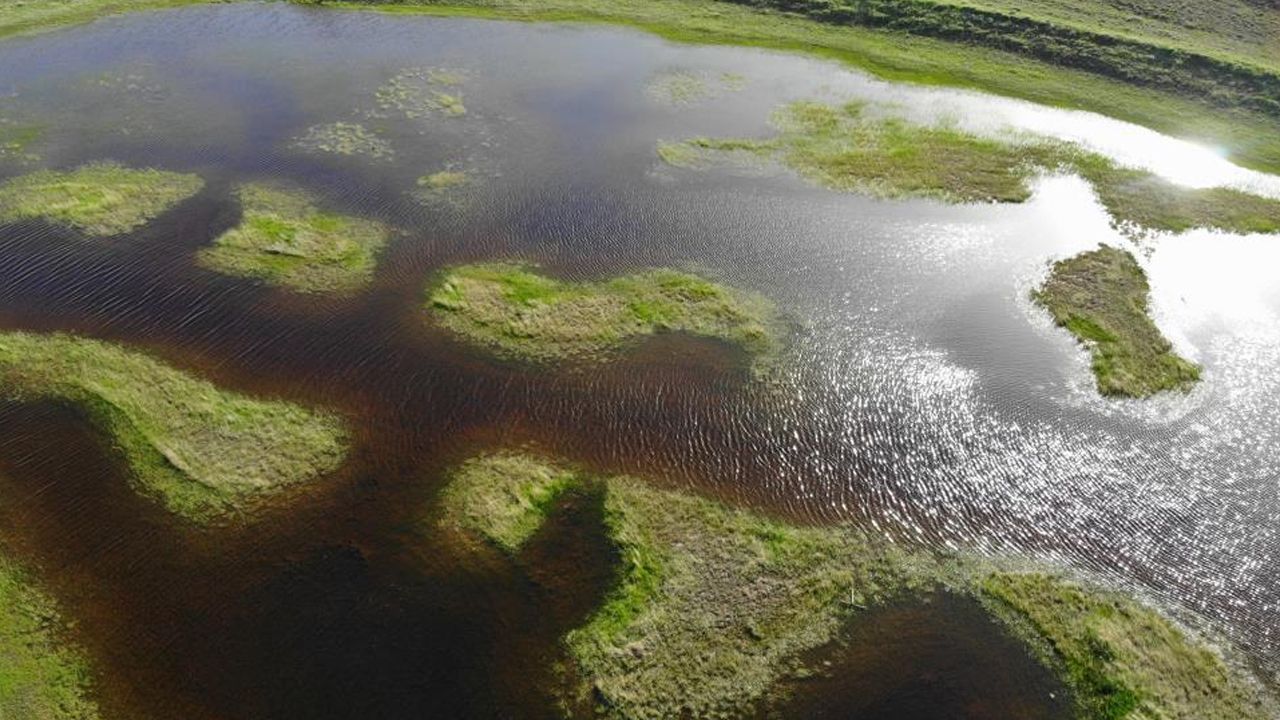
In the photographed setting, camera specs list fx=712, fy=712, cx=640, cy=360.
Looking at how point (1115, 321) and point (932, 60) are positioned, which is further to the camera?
point (932, 60)

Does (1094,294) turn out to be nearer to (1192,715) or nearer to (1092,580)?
(1092,580)

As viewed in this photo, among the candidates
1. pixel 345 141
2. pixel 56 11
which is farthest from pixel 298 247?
pixel 56 11

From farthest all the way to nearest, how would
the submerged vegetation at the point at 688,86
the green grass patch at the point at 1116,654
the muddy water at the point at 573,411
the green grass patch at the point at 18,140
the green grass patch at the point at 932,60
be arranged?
1. the submerged vegetation at the point at 688,86
2. the green grass patch at the point at 932,60
3. the green grass patch at the point at 18,140
4. the muddy water at the point at 573,411
5. the green grass patch at the point at 1116,654

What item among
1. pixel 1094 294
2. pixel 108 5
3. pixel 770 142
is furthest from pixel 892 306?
pixel 108 5

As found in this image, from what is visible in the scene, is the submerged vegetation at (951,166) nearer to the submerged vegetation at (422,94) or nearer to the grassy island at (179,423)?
the submerged vegetation at (422,94)

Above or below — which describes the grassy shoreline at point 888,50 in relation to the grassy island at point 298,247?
above

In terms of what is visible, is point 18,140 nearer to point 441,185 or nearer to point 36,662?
point 441,185

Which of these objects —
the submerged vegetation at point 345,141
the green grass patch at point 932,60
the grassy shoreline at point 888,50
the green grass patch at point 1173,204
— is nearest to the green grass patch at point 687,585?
the submerged vegetation at point 345,141
